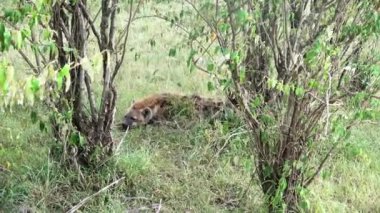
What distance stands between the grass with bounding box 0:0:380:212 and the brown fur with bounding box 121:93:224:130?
13 centimetres

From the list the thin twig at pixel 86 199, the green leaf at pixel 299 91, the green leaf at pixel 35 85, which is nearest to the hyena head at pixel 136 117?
the thin twig at pixel 86 199

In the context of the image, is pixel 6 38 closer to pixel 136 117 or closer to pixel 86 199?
pixel 86 199

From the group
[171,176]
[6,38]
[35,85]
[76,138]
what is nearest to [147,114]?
[171,176]

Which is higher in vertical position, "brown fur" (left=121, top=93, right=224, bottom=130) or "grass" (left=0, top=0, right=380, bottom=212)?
"brown fur" (left=121, top=93, right=224, bottom=130)

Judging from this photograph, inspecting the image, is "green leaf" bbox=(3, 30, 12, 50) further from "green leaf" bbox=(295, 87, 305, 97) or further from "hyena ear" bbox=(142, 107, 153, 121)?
"hyena ear" bbox=(142, 107, 153, 121)

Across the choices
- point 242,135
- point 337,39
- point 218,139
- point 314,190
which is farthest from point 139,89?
point 337,39

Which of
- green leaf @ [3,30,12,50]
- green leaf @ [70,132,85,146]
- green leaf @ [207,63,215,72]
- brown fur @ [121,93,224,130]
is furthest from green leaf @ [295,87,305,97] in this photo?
brown fur @ [121,93,224,130]

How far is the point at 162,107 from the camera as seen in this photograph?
16.2 feet

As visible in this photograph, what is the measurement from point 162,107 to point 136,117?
30 centimetres

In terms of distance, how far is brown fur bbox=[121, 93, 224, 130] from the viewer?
475cm

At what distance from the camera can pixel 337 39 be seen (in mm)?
3098

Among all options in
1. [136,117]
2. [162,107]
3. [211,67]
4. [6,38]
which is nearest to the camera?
[6,38]

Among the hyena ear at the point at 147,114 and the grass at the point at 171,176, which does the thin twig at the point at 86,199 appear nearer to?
the grass at the point at 171,176

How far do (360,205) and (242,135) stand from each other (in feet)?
2.87
